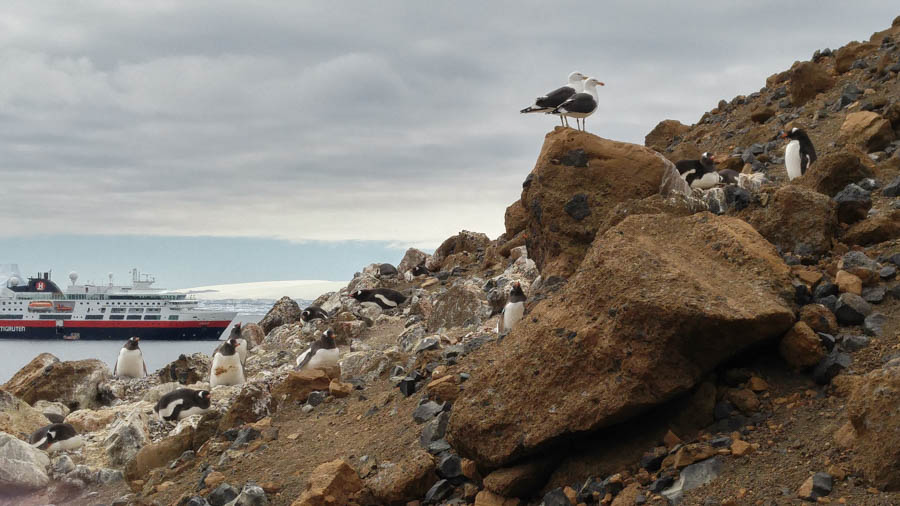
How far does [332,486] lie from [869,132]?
44.1ft

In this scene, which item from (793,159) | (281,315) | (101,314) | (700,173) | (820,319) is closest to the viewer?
(820,319)

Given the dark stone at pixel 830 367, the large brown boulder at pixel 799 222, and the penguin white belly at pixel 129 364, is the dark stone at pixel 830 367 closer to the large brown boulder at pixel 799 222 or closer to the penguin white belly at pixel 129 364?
the large brown boulder at pixel 799 222

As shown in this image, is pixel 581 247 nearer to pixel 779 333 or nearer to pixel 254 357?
pixel 779 333

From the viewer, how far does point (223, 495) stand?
7.73 m

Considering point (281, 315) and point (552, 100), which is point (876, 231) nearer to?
point (552, 100)

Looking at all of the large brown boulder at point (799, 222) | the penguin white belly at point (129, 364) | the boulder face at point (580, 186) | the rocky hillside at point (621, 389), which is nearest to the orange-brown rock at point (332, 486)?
the rocky hillside at point (621, 389)

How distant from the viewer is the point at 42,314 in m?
88.2

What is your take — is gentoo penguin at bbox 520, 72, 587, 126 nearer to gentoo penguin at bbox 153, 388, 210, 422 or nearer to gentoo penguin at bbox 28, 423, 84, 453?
gentoo penguin at bbox 153, 388, 210, 422

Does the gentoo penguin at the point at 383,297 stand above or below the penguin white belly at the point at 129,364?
above

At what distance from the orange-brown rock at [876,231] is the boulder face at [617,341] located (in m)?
1.72

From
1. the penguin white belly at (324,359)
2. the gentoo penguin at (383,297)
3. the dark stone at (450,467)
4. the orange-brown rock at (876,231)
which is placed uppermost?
the orange-brown rock at (876,231)

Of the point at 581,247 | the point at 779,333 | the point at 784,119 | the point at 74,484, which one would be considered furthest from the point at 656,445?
the point at 784,119

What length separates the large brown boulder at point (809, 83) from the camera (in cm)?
2286

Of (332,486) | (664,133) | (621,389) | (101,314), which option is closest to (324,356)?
(332,486)
